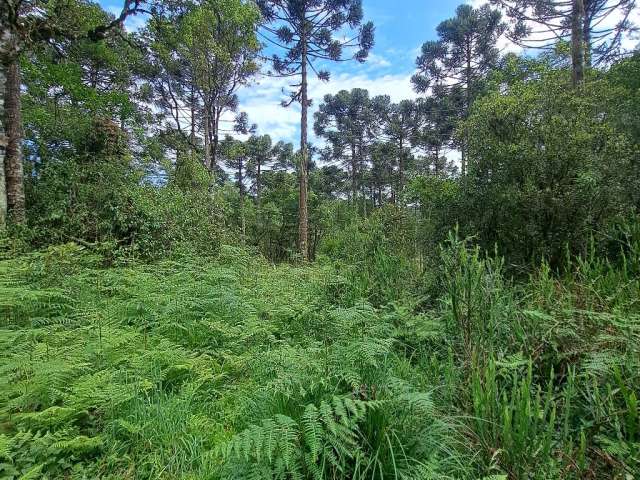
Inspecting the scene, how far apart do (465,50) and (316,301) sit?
19.9m

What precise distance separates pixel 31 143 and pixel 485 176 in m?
9.23

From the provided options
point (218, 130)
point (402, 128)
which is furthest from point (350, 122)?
point (218, 130)

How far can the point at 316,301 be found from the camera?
352 centimetres

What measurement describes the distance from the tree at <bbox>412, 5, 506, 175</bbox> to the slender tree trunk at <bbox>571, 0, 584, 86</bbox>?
31.5 ft

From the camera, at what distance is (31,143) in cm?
725

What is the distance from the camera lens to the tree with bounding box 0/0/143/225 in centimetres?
483

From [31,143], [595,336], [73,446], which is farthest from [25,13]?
[595,336]

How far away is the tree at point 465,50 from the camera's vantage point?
675 inches

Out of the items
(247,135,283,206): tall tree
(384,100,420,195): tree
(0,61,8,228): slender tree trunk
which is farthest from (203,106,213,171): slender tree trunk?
(384,100,420,195): tree

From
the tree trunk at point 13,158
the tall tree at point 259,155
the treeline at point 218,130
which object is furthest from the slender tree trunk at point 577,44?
the tall tree at point 259,155

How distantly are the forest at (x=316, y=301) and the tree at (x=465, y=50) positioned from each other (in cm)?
635

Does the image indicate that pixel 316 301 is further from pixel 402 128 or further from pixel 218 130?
pixel 402 128

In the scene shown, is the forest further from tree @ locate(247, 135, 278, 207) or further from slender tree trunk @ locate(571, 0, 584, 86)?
tree @ locate(247, 135, 278, 207)

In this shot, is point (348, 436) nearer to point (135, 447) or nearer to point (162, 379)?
point (135, 447)
